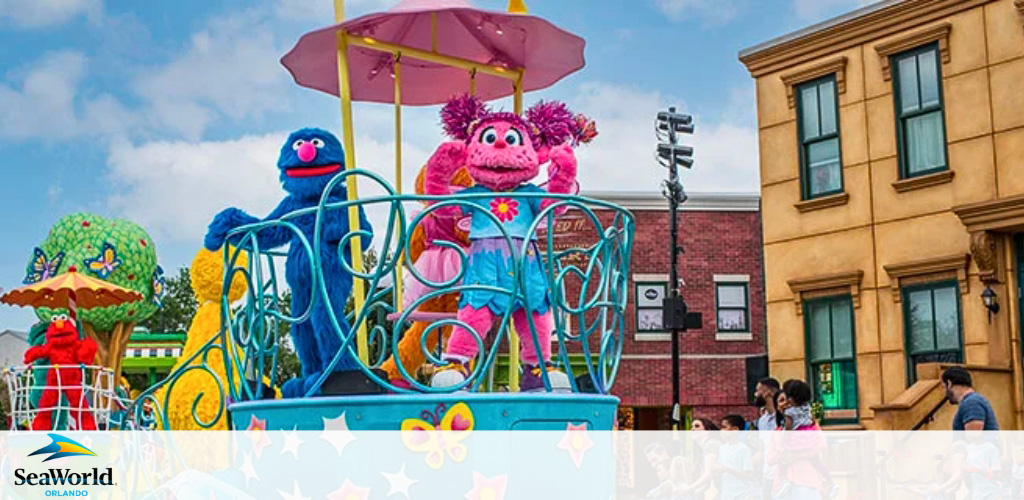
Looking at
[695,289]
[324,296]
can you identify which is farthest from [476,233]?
[695,289]

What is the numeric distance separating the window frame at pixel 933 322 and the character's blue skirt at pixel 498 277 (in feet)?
31.5

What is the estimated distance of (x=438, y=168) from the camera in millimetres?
6219

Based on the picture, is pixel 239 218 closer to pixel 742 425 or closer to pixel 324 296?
pixel 324 296

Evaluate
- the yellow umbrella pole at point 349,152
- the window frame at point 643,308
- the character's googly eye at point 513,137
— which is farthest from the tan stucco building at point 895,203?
the window frame at point 643,308

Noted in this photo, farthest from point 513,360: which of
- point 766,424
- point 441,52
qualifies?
point 766,424

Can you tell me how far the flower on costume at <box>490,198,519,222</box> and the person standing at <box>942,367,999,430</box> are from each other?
14.9 ft

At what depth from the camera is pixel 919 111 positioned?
578 inches

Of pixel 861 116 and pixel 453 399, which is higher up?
pixel 861 116

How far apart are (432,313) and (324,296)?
1.34 metres

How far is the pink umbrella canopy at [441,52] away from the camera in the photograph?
6.20 meters

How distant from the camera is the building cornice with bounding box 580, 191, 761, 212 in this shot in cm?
2766
